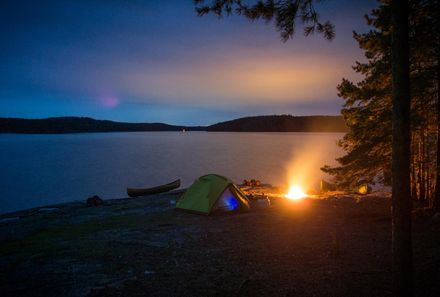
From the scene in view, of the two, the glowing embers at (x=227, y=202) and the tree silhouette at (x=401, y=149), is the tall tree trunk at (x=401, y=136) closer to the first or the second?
the tree silhouette at (x=401, y=149)

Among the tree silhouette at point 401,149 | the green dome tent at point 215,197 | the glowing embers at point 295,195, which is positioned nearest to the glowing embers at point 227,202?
the green dome tent at point 215,197

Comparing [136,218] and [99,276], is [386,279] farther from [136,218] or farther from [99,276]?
[136,218]

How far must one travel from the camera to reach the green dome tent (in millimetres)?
15383

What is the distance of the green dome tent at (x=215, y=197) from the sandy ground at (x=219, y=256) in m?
0.81

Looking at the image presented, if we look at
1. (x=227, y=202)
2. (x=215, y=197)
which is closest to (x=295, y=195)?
(x=227, y=202)

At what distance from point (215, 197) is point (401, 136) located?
1123cm

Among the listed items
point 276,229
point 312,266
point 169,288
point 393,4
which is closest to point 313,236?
point 276,229

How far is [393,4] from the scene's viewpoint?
193 inches

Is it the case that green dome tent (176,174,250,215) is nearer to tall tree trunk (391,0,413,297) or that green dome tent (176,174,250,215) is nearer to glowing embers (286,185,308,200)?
glowing embers (286,185,308,200)

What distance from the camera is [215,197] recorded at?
15.4 metres

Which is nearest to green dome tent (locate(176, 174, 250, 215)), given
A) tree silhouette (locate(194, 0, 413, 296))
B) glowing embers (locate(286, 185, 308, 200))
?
glowing embers (locate(286, 185, 308, 200))

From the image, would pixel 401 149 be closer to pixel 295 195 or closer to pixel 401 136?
pixel 401 136

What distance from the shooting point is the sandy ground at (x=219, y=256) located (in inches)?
270

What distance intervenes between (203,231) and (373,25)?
10.5 meters
